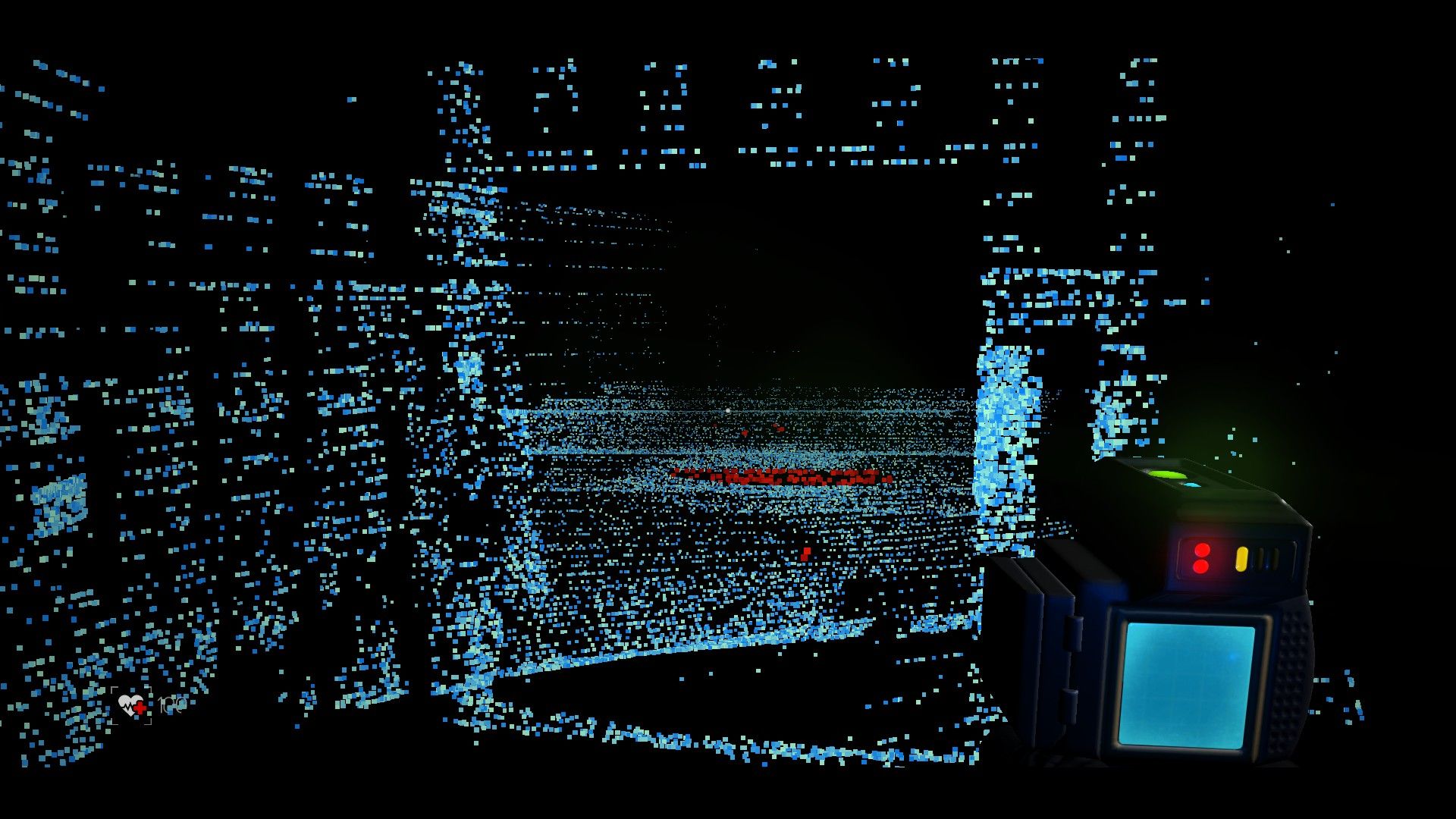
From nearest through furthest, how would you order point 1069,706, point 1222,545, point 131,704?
1. point 1222,545
2. point 1069,706
3. point 131,704

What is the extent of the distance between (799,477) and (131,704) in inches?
73.4

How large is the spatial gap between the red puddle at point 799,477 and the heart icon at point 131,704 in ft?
5.10

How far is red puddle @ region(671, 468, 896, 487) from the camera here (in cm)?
225

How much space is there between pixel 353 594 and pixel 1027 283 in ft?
6.97

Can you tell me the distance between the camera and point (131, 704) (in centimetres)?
198

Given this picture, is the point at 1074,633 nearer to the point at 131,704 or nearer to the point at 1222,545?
the point at 1222,545

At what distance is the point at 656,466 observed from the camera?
87.9 inches

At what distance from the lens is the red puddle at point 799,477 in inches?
88.5

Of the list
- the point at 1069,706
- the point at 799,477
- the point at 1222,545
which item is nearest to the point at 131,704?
the point at 799,477

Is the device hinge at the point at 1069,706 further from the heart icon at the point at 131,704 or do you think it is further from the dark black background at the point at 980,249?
the heart icon at the point at 131,704

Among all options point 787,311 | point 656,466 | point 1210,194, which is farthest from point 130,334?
point 1210,194

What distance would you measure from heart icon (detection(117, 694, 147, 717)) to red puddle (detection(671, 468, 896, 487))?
1.55 metres

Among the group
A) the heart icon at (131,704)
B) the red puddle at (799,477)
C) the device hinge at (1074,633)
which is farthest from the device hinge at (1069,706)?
the heart icon at (131,704)

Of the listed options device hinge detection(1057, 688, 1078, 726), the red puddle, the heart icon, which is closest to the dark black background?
the heart icon
